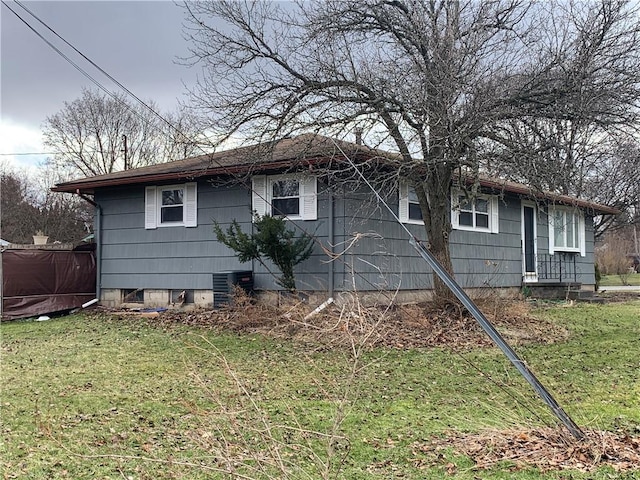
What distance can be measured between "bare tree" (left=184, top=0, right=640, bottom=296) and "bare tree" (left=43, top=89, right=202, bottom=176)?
21539 mm

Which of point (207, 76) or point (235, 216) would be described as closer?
point (207, 76)

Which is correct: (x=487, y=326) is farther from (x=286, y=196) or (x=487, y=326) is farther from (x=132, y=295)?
(x=132, y=295)

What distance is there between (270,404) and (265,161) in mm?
5845

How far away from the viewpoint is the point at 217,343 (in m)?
9.02

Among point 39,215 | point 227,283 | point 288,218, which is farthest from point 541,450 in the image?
point 39,215

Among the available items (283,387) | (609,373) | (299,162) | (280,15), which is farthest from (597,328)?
(280,15)

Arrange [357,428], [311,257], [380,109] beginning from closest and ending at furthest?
[357,428]
[380,109]
[311,257]

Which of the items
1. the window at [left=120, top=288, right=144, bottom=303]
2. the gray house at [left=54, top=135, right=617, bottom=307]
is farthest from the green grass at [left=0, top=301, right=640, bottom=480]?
the window at [left=120, top=288, right=144, bottom=303]

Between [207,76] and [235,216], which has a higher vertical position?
[207,76]

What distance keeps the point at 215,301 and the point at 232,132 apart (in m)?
3.79

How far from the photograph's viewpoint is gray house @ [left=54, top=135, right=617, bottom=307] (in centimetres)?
1061

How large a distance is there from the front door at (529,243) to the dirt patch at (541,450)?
41.8 feet

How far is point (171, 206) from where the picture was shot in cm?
1320

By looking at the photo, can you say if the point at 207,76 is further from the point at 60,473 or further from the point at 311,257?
the point at 60,473
